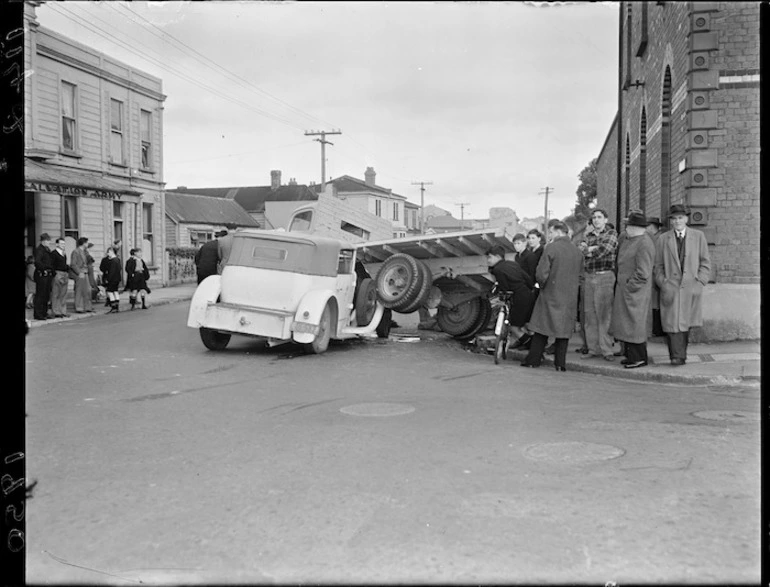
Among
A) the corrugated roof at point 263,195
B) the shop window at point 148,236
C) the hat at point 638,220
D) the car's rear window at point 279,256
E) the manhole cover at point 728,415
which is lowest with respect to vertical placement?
the manhole cover at point 728,415

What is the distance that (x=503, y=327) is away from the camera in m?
10.9

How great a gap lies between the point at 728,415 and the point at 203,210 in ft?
175

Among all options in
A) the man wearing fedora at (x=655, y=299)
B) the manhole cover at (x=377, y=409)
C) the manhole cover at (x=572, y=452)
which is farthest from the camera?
the man wearing fedora at (x=655, y=299)

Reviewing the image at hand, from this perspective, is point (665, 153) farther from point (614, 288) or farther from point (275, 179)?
point (275, 179)

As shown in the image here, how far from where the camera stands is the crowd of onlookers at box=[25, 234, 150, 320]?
1627cm

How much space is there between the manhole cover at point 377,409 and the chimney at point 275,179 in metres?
68.6

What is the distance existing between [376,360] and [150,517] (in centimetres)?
671

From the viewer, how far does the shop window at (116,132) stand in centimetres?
2603

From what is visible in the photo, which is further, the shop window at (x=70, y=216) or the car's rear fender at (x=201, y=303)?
the shop window at (x=70, y=216)

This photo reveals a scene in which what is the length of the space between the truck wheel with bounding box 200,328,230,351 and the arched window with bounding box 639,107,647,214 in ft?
33.3

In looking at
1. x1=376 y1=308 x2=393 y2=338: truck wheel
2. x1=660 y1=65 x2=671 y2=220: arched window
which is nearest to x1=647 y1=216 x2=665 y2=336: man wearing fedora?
x1=660 y1=65 x2=671 y2=220: arched window

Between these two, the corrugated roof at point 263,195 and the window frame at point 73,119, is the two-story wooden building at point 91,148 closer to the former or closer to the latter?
the window frame at point 73,119

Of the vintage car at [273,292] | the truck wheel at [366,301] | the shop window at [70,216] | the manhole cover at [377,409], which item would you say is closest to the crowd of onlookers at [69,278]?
the shop window at [70,216]

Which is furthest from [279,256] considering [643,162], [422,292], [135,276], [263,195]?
[263,195]
